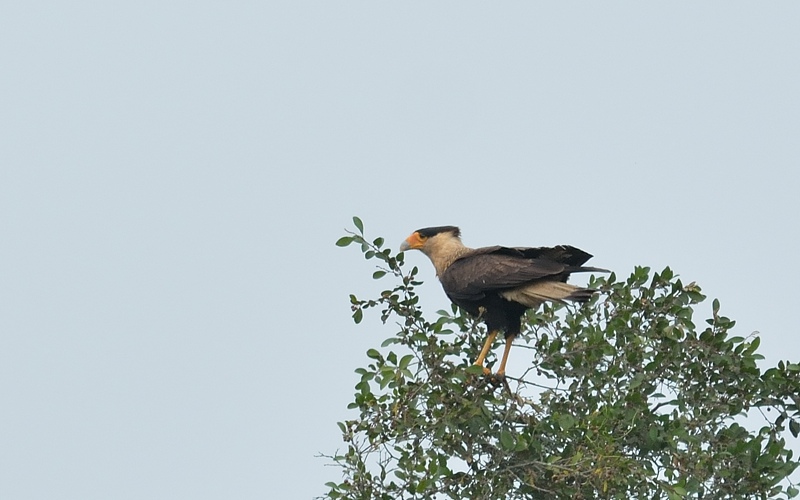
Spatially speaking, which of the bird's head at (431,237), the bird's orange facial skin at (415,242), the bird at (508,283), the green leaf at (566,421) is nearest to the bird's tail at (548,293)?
the bird at (508,283)

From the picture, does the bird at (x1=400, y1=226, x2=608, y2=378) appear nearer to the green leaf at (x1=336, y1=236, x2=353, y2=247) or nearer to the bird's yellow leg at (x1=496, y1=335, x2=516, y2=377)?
the bird's yellow leg at (x1=496, y1=335, x2=516, y2=377)

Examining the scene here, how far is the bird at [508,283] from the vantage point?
25.3ft

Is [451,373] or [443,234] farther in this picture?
[443,234]

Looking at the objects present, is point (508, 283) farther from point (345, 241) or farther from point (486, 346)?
point (345, 241)

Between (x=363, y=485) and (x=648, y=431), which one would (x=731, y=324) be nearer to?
(x=648, y=431)

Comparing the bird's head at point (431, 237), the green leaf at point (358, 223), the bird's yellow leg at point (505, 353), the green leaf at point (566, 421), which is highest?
the bird's head at point (431, 237)

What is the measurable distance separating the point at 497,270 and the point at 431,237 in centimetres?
123

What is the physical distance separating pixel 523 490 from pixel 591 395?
0.85 meters

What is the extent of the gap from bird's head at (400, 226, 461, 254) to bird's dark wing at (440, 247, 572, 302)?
63 cm

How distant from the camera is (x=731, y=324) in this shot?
23.3 ft

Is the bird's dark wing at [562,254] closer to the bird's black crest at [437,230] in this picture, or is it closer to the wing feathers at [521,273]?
the wing feathers at [521,273]

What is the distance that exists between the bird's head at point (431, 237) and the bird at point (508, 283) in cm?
56

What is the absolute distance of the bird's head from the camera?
911 centimetres

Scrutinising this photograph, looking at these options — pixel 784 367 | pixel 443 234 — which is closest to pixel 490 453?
pixel 784 367
